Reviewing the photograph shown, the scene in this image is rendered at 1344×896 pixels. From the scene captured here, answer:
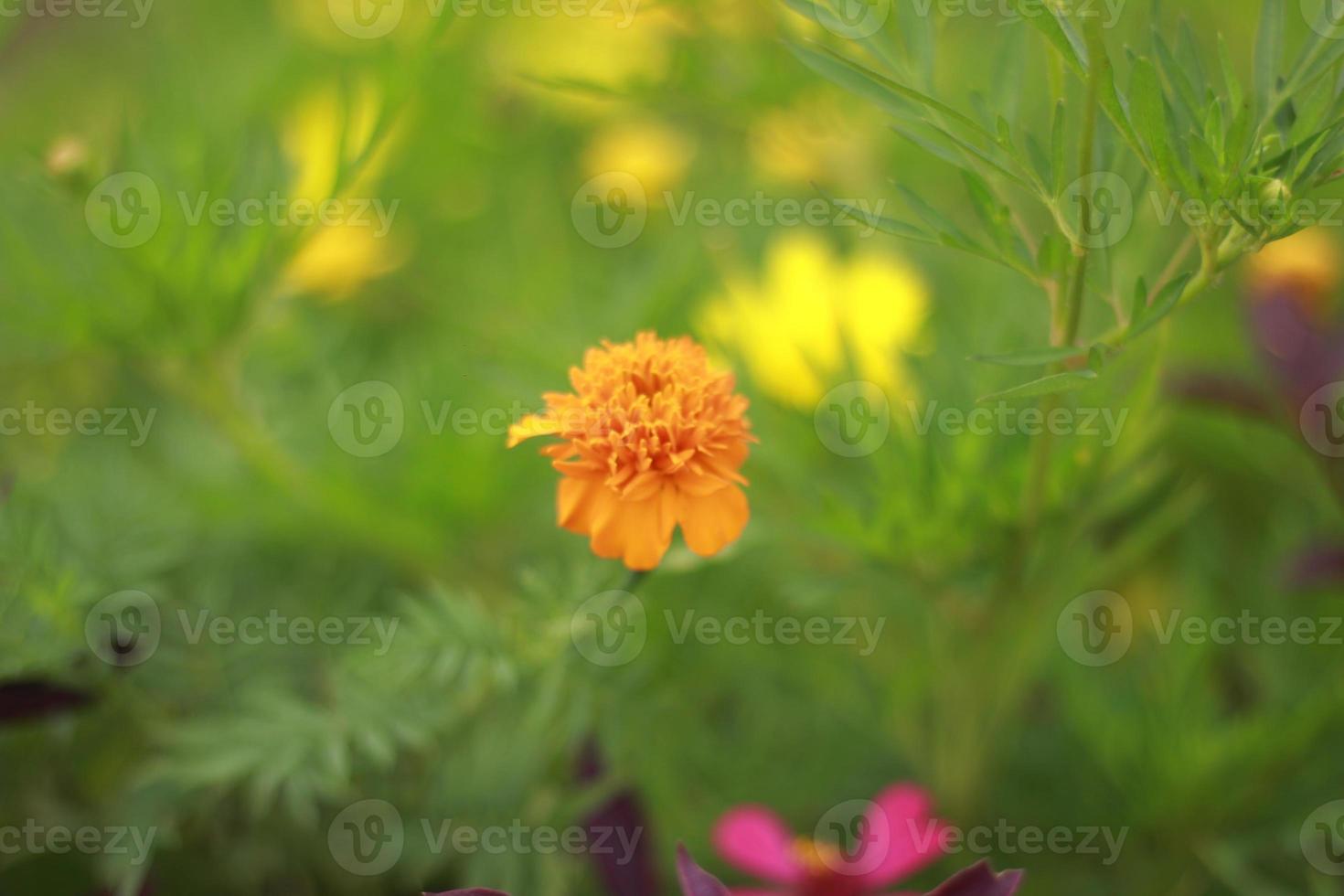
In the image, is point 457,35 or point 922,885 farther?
point 457,35

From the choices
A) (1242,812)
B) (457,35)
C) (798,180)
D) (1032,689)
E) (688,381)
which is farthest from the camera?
(457,35)

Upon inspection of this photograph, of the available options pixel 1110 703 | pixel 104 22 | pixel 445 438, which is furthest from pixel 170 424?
pixel 104 22

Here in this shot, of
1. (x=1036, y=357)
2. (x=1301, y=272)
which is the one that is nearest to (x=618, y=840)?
(x=1036, y=357)

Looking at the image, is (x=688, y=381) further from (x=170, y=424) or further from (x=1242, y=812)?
(x=170, y=424)

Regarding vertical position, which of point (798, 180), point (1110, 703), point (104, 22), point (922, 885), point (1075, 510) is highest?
point (104, 22)

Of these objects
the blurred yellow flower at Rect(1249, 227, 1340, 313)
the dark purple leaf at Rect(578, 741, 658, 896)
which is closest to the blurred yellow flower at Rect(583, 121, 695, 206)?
the blurred yellow flower at Rect(1249, 227, 1340, 313)

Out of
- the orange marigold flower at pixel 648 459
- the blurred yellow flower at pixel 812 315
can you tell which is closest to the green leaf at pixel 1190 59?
the orange marigold flower at pixel 648 459

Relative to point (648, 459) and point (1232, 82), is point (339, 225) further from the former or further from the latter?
point (1232, 82)

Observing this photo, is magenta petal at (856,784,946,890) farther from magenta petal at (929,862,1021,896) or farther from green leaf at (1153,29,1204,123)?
green leaf at (1153,29,1204,123)
